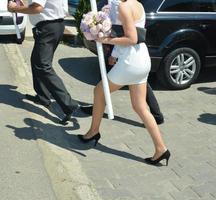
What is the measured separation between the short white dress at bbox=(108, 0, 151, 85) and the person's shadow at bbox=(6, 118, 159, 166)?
0.83 m

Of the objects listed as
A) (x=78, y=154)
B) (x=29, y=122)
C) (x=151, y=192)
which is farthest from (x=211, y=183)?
(x=29, y=122)

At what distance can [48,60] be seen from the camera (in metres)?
5.85

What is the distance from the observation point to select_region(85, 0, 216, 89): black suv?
22.9ft

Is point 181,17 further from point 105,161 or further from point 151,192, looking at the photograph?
point 151,192

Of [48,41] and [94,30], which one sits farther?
[48,41]

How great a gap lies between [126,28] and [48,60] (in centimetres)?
171

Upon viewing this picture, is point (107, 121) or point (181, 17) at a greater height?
point (181, 17)

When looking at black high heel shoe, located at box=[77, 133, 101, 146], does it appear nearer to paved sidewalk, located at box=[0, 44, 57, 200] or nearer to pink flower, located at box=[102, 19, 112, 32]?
paved sidewalk, located at box=[0, 44, 57, 200]

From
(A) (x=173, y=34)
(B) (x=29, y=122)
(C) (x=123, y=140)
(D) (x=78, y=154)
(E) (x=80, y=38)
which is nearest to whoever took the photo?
(D) (x=78, y=154)

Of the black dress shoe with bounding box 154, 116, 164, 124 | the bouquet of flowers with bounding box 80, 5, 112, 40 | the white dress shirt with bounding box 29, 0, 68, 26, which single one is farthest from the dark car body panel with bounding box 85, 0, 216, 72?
the bouquet of flowers with bounding box 80, 5, 112, 40

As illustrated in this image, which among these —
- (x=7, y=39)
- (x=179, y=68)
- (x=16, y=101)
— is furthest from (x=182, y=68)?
(x=7, y=39)

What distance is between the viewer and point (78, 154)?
502 cm

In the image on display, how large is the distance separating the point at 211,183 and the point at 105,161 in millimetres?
1052

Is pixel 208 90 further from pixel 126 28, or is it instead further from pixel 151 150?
pixel 126 28
